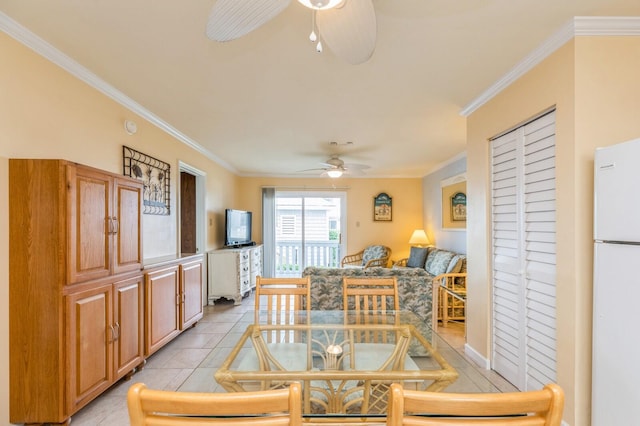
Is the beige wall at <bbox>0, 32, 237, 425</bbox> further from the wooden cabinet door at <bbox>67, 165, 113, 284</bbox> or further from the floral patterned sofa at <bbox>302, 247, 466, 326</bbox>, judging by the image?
Result: the floral patterned sofa at <bbox>302, 247, 466, 326</bbox>

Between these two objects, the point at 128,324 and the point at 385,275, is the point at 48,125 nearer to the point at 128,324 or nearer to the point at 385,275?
the point at 128,324

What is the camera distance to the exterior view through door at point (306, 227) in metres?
7.16

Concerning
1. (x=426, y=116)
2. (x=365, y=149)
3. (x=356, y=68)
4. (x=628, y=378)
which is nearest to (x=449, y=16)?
(x=356, y=68)

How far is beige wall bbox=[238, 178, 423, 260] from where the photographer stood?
23.0 feet

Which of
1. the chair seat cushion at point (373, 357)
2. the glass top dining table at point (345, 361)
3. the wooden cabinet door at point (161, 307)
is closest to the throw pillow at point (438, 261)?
the glass top dining table at point (345, 361)

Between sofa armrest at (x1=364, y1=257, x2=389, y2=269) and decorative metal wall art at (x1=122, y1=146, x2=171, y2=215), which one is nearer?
decorative metal wall art at (x1=122, y1=146, x2=171, y2=215)

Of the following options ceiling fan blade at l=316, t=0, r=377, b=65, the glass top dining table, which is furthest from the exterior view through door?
ceiling fan blade at l=316, t=0, r=377, b=65

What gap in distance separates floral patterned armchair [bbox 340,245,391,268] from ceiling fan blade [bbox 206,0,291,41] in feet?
17.2

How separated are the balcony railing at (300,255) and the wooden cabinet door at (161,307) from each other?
3972mm

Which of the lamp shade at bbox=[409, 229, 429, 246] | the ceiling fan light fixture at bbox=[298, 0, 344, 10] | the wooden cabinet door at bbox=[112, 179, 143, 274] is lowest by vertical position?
the lamp shade at bbox=[409, 229, 429, 246]

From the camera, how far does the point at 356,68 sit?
7.41 feet

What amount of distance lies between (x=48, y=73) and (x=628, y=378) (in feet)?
12.0

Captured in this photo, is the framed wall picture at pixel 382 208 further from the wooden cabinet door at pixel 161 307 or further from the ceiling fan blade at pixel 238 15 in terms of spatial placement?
the ceiling fan blade at pixel 238 15

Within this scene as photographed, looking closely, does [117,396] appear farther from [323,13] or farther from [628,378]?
[628,378]
